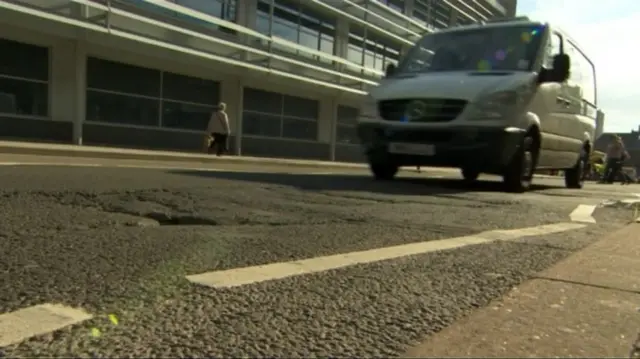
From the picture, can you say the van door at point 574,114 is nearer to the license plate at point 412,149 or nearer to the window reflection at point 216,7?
the license plate at point 412,149

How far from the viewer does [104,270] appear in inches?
87.7

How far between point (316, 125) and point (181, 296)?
23.1 meters

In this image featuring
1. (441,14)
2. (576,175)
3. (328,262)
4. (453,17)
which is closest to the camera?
(328,262)

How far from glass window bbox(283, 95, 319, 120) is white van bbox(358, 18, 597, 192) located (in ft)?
47.8

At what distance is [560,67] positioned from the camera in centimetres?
741

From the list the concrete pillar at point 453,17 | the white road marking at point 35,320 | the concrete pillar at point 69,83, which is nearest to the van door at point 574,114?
the white road marking at point 35,320

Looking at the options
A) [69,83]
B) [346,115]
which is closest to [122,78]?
[69,83]

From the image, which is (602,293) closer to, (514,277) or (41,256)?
(514,277)

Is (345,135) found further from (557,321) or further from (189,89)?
(557,321)

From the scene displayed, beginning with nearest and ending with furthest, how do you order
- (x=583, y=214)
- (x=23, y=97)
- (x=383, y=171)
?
(x=583, y=214) < (x=383, y=171) < (x=23, y=97)

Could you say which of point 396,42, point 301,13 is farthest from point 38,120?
point 396,42

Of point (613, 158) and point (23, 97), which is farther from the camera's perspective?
point (613, 158)

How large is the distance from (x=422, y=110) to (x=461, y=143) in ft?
2.01

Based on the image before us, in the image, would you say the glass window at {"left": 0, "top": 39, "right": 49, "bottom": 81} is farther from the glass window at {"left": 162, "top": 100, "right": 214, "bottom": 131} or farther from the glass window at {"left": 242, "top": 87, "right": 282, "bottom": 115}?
the glass window at {"left": 242, "top": 87, "right": 282, "bottom": 115}
